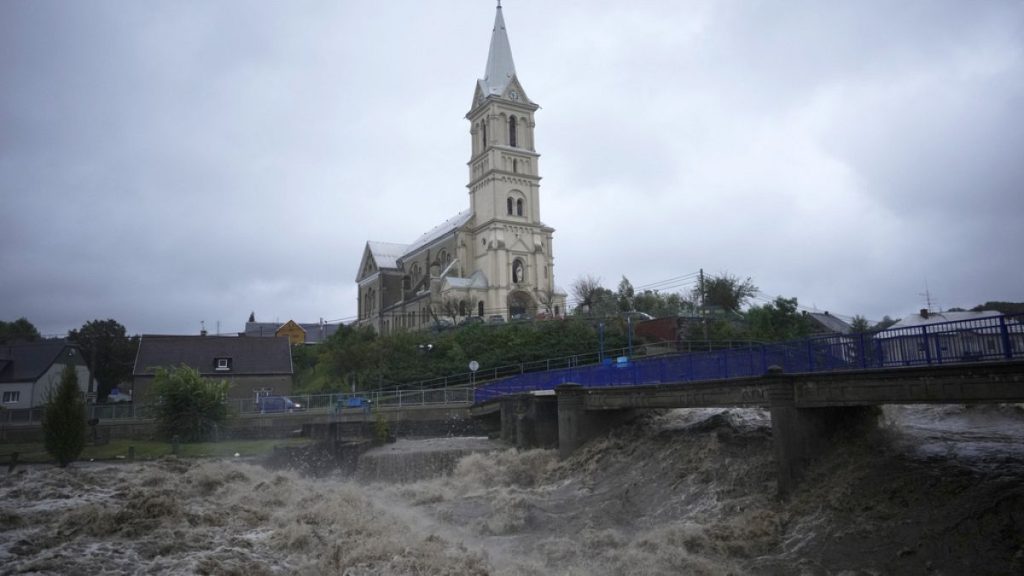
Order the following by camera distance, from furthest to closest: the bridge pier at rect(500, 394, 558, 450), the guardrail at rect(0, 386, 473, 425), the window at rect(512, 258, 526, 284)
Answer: the window at rect(512, 258, 526, 284) < the guardrail at rect(0, 386, 473, 425) < the bridge pier at rect(500, 394, 558, 450)

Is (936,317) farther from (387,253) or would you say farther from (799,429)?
(387,253)

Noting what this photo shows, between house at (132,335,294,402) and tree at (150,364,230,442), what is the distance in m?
15.9

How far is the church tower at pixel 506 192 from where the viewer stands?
259ft

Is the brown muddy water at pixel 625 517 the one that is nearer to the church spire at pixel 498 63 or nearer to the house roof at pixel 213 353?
A: the house roof at pixel 213 353

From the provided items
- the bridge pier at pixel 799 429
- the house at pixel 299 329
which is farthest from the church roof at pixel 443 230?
the bridge pier at pixel 799 429

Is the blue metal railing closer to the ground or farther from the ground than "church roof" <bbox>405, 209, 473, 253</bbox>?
closer to the ground

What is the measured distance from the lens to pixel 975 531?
43.2 feet

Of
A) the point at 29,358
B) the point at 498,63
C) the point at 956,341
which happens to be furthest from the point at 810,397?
the point at 498,63

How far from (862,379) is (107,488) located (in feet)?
86.7

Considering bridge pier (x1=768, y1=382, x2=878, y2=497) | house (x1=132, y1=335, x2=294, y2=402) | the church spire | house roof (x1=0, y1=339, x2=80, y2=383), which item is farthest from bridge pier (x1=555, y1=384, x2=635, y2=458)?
the church spire

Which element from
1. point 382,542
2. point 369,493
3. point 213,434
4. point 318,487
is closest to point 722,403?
point 382,542

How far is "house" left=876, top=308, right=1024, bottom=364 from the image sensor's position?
1442cm

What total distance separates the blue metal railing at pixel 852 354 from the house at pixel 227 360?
1493 inches

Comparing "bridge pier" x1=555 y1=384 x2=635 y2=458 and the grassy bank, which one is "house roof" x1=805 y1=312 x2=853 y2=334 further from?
the grassy bank
